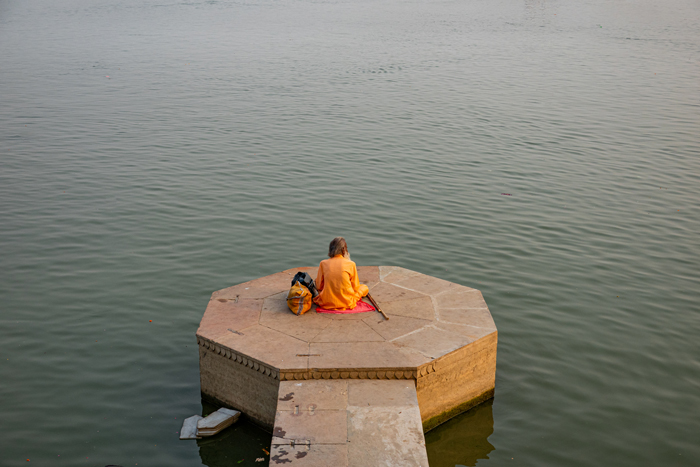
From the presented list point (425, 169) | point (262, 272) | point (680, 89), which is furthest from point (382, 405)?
point (680, 89)

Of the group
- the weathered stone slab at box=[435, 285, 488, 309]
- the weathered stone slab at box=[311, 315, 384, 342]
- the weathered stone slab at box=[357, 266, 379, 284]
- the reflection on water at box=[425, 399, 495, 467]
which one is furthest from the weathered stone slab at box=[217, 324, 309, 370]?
the weathered stone slab at box=[435, 285, 488, 309]

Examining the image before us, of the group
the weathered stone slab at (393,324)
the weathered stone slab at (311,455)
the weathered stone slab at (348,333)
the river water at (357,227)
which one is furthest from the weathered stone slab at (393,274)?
the weathered stone slab at (311,455)

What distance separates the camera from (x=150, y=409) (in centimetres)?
722

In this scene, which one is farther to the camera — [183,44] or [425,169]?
[183,44]

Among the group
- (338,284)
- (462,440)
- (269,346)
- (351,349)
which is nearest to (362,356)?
(351,349)

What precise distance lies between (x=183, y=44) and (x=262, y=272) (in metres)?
32.8

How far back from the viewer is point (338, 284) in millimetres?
7504

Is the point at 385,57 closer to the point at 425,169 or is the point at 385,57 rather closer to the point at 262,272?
the point at 425,169

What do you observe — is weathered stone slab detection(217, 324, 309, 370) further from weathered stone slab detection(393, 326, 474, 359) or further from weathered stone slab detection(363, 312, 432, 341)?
weathered stone slab detection(393, 326, 474, 359)

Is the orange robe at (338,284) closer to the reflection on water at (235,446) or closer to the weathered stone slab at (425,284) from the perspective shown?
the weathered stone slab at (425,284)

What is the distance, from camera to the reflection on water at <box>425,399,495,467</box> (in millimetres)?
6676

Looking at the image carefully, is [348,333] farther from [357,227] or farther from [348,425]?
[357,227]

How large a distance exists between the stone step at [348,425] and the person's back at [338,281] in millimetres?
1348

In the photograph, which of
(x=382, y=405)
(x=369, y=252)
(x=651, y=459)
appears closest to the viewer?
(x=382, y=405)
